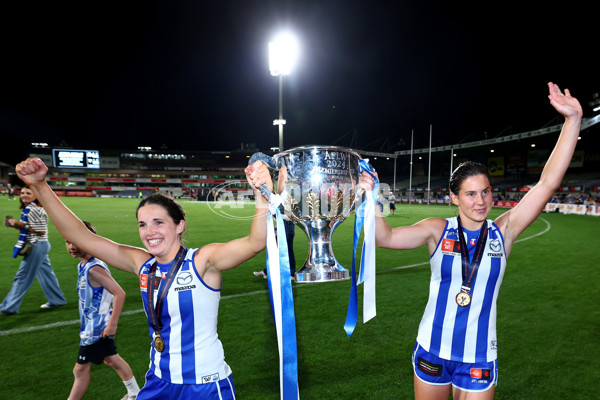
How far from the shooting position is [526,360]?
11.5ft

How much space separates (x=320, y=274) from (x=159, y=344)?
3.72 ft

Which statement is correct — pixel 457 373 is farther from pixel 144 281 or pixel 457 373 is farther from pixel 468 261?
pixel 144 281

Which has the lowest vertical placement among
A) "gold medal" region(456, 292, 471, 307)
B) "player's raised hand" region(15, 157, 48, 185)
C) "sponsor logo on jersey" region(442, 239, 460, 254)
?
"gold medal" region(456, 292, 471, 307)

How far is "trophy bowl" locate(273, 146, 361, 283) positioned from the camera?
4.29ft

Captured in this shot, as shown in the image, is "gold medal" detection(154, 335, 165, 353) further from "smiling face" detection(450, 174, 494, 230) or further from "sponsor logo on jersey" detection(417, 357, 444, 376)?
"smiling face" detection(450, 174, 494, 230)

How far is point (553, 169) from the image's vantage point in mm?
1920

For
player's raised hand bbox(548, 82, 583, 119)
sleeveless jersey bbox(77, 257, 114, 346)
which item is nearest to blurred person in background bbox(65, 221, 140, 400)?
sleeveless jersey bbox(77, 257, 114, 346)

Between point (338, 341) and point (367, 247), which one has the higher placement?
point (367, 247)

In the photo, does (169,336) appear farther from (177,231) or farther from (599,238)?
(599,238)

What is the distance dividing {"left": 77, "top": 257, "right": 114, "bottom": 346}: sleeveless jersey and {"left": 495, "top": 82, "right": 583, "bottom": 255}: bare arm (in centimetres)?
329

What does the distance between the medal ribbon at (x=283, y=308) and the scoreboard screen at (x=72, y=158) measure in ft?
269

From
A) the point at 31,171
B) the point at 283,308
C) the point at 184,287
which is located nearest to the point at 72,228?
the point at 31,171

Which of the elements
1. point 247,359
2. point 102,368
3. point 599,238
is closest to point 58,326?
point 102,368

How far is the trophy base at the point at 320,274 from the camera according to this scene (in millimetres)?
1208
